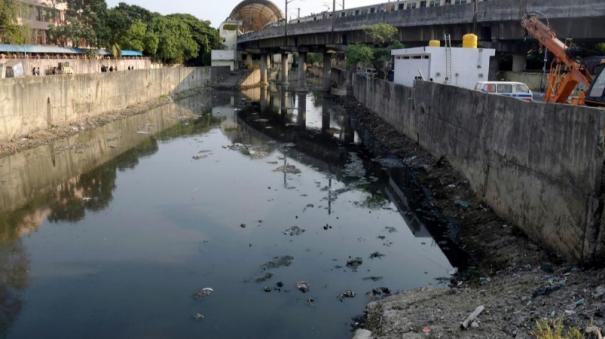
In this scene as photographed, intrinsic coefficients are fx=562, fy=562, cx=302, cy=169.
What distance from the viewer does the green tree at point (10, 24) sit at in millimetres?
34625

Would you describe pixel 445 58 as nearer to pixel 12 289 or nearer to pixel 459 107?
pixel 459 107

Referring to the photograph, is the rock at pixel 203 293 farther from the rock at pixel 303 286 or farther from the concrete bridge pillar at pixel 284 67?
the concrete bridge pillar at pixel 284 67

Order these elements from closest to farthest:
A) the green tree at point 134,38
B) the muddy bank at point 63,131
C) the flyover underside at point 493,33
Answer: the muddy bank at point 63,131
the flyover underside at point 493,33
the green tree at point 134,38

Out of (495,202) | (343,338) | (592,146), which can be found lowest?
(343,338)

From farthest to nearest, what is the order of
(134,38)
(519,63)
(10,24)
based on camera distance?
(134,38) < (10,24) < (519,63)

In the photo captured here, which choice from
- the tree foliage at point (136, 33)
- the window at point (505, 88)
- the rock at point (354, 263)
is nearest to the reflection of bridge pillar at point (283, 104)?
the tree foliage at point (136, 33)

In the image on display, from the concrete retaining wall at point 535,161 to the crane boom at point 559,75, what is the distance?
10.4ft

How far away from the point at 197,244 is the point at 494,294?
8132 mm

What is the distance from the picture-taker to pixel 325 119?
45250 mm

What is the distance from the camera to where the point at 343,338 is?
10.5 m

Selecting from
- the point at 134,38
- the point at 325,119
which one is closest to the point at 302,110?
the point at 325,119

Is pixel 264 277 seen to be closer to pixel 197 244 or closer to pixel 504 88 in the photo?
pixel 197 244

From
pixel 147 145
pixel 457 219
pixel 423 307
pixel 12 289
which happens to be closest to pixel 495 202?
pixel 457 219

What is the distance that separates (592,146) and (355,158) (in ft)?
58.2
